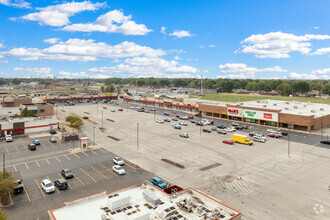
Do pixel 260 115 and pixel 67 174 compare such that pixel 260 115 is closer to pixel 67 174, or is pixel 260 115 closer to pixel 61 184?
pixel 67 174

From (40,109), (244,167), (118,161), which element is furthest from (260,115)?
(40,109)

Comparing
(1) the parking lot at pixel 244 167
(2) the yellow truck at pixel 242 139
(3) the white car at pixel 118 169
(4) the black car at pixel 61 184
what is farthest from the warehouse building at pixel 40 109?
(2) the yellow truck at pixel 242 139

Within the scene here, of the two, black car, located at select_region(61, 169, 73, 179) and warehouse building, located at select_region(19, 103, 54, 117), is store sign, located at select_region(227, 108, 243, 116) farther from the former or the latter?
warehouse building, located at select_region(19, 103, 54, 117)

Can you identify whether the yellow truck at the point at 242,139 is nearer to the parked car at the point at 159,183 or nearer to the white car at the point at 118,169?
the parked car at the point at 159,183

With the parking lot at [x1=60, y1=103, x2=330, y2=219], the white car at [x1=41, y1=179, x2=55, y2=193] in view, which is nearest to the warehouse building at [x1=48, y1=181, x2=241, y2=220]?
the parking lot at [x1=60, y1=103, x2=330, y2=219]

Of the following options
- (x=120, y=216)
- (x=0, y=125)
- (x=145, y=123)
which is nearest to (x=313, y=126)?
(x=145, y=123)

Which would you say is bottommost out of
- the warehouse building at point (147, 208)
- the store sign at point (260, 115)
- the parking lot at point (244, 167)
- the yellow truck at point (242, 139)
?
the parking lot at point (244, 167)
